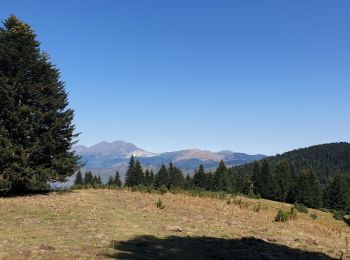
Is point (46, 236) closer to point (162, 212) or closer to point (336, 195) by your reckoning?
point (162, 212)

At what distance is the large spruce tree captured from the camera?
31.3 metres

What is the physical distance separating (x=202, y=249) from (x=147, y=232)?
3.98 metres

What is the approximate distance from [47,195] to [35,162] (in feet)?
9.53

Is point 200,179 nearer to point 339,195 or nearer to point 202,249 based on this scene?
point 339,195

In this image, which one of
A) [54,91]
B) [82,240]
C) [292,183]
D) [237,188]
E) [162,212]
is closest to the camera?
[82,240]

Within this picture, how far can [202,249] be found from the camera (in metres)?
14.9

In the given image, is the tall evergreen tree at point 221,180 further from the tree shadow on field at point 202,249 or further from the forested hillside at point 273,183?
the tree shadow on field at point 202,249

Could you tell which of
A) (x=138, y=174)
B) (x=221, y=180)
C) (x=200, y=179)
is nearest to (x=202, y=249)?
(x=221, y=180)

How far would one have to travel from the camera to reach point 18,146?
31.1 meters

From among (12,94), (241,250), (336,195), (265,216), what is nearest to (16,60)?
(12,94)

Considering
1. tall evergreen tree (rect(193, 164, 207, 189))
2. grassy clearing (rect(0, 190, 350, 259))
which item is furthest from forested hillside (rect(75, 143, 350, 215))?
grassy clearing (rect(0, 190, 350, 259))

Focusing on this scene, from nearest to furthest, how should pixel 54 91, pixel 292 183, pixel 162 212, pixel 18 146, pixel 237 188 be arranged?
pixel 162 212 → pixel 18 146 → pixel 54 91 → pixel 292 183 → pixel 237 188

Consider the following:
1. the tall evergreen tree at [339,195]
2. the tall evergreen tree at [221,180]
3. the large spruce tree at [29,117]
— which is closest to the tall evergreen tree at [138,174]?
the tall evergreen tree at [221,180]

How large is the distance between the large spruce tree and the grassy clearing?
3718 millimetres
